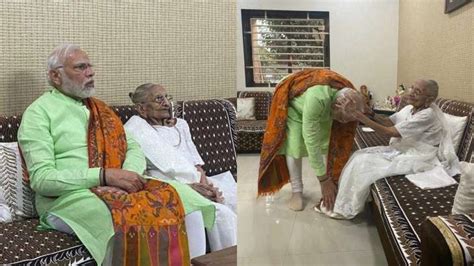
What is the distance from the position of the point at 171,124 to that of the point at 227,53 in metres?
0.35

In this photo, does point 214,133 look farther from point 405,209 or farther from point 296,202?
point 405,209

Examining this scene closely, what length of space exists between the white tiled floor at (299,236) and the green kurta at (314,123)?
0.08 metres

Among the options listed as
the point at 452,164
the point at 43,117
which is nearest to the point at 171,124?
the point at 43,117

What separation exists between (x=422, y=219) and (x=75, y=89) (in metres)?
1.02

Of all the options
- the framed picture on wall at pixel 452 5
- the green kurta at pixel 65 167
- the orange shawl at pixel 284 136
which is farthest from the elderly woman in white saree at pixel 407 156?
the green kurta at pixel 65 167

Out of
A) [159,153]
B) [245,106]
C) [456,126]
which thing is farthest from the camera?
[456,126]

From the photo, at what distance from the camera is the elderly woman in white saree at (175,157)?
110 cm

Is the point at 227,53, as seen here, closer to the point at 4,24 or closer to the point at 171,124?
the point at 171,124

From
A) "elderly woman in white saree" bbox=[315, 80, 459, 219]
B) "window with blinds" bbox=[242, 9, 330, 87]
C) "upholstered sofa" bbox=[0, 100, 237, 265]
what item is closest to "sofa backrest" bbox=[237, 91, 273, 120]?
"window with blinds" bbox=[242, 9, 330, 87]

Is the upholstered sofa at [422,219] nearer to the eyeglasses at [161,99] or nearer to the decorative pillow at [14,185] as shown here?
the eyeglasses at [161,99]

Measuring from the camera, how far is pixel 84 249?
37.6 inches

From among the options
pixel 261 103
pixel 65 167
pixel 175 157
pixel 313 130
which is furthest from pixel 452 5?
pixel 65 167

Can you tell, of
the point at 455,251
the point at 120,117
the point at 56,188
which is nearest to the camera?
the point at 455,251

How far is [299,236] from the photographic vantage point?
1296mm
